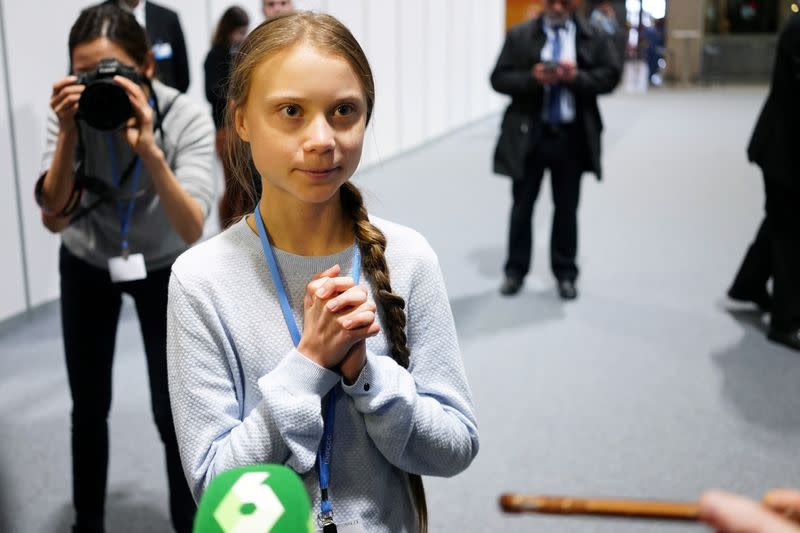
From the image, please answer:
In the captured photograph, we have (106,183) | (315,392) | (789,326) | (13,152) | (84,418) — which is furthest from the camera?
Result: (13,152)

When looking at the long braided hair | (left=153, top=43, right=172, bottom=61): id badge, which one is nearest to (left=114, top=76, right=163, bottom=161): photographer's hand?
the long braided hair

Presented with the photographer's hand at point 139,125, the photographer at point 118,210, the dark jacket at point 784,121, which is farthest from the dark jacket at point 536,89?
the photographer's hand at point 139,125

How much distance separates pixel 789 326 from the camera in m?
4.24

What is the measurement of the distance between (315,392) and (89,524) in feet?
5.60

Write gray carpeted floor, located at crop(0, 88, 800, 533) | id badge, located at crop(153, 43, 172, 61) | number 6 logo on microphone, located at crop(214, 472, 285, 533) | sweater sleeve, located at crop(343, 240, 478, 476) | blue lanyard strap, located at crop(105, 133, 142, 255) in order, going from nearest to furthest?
number 6 logo on microphone, located at crop(214, 472, 285, 533), sweater sleeve, located at crop(343, 240, 478, 476), blue lanyard strap, located at crop(105, 133, 142, 255), gray carpeted floor, located at crop(0, 88, 800, 533), id badge, located at crop(153, 43, 172, 61)

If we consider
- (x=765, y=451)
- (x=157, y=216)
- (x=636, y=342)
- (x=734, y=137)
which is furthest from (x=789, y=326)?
(x=734, y=137)

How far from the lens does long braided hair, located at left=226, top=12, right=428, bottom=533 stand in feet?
3.84

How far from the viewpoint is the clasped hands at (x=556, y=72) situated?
4672 millimetres

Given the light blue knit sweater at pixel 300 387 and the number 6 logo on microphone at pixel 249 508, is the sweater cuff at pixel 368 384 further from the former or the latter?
the number 6 logo on microphone at pixel 249 508

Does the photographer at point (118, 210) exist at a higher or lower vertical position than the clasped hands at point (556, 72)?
lower

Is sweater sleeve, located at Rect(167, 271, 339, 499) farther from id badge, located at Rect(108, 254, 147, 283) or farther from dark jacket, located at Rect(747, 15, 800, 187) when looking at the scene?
dark jacket, located at Rect(747, 15, 800, 187)

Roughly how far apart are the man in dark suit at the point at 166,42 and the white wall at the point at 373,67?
52 cm

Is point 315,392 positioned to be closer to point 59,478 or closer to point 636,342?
point 59,478

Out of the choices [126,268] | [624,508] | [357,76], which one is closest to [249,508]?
[624,508]
